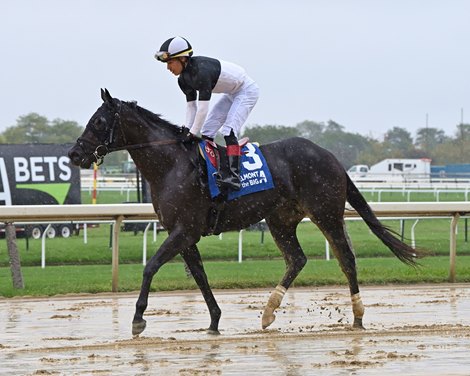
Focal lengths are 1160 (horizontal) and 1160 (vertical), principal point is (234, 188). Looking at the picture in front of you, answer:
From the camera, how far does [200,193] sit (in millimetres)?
9172

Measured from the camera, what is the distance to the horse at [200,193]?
9.05 meters

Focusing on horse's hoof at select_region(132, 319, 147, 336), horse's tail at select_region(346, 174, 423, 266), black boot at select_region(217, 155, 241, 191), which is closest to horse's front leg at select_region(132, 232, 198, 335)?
horse's hoof at select_region(132, 319, 147, 336)

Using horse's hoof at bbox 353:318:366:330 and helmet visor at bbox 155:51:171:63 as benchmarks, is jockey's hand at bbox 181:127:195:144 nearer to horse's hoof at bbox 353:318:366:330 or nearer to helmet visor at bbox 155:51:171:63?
helmet visor at bbox 155:51:171:63

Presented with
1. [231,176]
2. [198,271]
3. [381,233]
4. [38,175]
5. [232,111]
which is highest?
[232,111]

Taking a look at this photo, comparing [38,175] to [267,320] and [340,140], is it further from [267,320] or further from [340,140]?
[340,140]

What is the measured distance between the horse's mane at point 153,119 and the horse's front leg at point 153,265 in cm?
99

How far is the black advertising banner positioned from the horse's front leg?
15.5 m

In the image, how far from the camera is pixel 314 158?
9.84 metres

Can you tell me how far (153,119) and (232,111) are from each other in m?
0.66

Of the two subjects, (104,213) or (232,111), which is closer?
(232,111)

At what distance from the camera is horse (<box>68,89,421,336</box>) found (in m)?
9.05

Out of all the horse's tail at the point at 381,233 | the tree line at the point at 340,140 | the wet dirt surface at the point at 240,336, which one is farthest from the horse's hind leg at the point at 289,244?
the tree line at the point at 340,140

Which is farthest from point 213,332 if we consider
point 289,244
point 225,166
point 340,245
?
point 340,245

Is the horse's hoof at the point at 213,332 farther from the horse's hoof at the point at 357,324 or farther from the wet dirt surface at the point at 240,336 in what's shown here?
the horse's hoof at the point at 357,324
